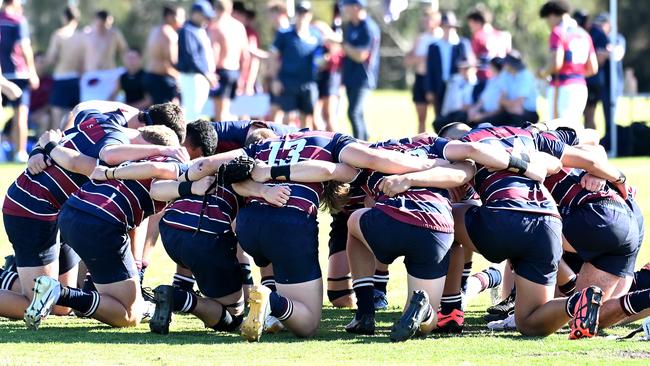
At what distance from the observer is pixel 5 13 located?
680 inches

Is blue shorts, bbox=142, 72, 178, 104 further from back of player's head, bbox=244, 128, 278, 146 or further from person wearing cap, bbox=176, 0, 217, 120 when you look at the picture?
back of player's head, bbox=244, 128, 278, 146

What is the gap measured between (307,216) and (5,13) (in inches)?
443

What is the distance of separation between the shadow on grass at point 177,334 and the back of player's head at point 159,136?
1.11 meters

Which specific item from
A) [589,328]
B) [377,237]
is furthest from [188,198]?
[589,328]

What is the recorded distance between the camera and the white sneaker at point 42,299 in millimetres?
7008

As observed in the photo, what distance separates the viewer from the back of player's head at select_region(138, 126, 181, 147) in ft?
25.5

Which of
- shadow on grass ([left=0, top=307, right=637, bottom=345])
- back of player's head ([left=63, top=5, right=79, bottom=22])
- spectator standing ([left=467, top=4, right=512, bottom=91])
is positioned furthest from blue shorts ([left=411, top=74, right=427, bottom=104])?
shadow on grass ([left=0, top=307, right=637, bottom=345])

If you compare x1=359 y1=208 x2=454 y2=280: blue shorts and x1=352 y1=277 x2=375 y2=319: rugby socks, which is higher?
x1=359 y1=208 x2=454 y2=280: blue shorts

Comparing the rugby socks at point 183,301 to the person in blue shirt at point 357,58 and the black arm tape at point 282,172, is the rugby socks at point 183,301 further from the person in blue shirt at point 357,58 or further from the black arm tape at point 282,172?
the person in blue shirt at point 357,58

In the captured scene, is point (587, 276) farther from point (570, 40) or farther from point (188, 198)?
point (570, 40)

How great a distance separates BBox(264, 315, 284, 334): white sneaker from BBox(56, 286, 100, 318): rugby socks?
3.31ft

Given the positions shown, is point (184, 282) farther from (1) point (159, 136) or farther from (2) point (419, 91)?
(2) point (419, 91)

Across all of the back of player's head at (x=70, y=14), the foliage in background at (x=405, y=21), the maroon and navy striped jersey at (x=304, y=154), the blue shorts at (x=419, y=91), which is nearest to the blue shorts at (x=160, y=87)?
the back of player's head at (x=70, y=14)

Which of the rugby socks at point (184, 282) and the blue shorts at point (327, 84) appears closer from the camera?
the rugby socks at point (184, 282)
